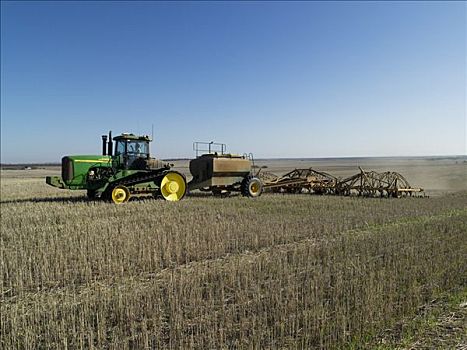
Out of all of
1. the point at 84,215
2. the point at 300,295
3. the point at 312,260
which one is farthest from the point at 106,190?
the point at 300,295

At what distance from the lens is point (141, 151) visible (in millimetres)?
16219

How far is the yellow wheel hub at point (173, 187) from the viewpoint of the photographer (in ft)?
53.8

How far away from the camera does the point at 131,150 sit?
628 inches

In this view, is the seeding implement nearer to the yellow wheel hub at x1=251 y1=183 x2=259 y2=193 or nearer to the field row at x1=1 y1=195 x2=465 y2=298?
the yellow wheel hub at x1=251 y1=183 x2=259 y2=193

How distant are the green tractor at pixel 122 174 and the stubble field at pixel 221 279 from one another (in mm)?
4119

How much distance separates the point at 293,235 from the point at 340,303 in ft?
13.7

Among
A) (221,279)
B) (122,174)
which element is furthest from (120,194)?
(221,279)

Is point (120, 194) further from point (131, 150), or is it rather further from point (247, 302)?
point (247, 302)

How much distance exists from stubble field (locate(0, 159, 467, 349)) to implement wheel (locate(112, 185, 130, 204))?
13.3ft

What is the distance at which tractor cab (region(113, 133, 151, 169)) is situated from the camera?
15.7 meters

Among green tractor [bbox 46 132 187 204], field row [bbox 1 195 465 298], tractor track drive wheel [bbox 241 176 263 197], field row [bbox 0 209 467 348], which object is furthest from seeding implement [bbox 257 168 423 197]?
field row [bbox 0 209 467 348]

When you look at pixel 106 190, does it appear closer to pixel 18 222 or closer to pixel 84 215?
pixel 84 215

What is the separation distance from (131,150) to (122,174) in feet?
3.93

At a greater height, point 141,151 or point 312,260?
point 141,151
